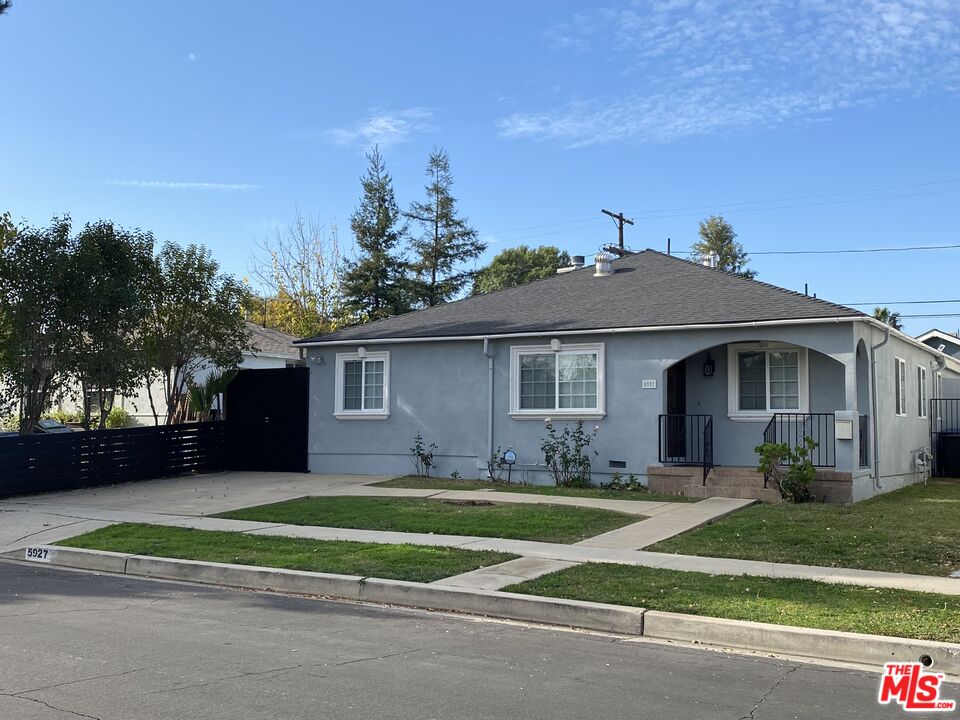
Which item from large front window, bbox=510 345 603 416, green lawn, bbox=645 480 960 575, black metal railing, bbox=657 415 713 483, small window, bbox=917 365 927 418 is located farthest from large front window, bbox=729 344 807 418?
small window, bbox=917 365 927 418

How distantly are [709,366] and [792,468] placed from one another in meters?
3.44

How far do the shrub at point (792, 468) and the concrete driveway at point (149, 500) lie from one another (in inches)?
307

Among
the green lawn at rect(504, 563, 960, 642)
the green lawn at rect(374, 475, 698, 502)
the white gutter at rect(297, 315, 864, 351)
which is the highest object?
the white gutter at rect(297, 315, 864, 351)

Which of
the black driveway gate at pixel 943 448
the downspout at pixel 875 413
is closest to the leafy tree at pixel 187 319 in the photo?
the downspout at pixel 875 413

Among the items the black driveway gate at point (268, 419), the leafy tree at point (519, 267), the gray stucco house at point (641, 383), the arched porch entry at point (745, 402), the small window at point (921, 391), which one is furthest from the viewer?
the leafy tree at point (519, 267)

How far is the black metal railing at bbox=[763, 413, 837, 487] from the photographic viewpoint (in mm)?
15891

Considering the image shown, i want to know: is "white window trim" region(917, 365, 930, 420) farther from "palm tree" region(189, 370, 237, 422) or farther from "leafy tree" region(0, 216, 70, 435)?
"leafy tree" region(0, 216, 70, 435)

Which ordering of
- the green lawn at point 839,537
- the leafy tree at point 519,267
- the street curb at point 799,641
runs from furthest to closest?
the leafy tree at point 519,267, the green lawn at point 839,537, the street curb at point 799,641

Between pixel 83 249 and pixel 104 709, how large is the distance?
595 inches

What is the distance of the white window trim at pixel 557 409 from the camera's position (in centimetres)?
1753

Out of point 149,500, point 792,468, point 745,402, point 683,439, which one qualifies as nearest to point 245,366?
point 149,500

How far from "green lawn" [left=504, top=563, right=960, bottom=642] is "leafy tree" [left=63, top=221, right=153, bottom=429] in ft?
42.7

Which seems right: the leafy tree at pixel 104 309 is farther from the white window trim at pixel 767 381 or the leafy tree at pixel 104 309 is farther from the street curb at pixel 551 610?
the white window trim at pixel 767 381

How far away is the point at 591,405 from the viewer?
17781 mm
